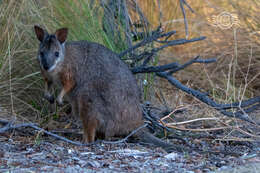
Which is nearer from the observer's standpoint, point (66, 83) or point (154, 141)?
point (154, 141)

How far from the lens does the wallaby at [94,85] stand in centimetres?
400

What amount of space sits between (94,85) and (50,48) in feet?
1.78

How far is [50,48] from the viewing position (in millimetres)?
3977

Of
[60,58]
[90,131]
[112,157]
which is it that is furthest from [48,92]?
[112,157]

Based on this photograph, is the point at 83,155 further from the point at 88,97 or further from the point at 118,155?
the point at 88,97

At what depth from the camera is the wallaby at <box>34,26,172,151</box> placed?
400cm

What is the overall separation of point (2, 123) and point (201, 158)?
1.84 metres

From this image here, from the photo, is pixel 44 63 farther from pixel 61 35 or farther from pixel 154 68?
pixel 154 68

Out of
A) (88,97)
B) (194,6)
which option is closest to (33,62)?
(88,97)

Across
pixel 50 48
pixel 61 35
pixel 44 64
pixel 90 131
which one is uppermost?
pixel 61 35

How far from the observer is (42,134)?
162 inches

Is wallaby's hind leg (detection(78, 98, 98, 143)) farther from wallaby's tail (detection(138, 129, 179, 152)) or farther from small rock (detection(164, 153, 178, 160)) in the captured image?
small rock (detection(164, 153, 178, 160))

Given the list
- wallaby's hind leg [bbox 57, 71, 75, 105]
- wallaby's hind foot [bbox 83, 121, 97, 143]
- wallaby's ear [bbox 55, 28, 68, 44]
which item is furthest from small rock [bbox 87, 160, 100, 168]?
wallaby's ear [bbox 55, 28, 68, 44]

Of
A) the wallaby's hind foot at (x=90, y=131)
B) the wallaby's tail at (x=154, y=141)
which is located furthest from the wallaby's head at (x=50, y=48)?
the wallaby's tail at (x=154, y=141)
